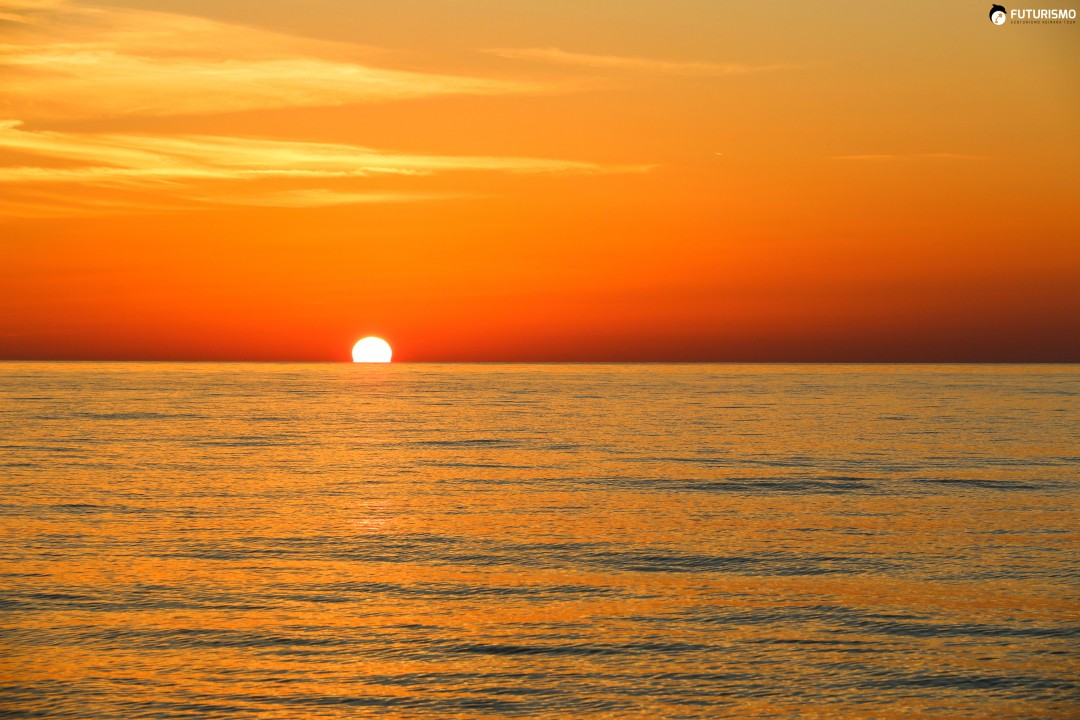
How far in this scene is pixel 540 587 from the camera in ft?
69.0

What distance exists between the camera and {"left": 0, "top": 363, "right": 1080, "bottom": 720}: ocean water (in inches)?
587

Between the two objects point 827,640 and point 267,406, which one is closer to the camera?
point 827,640

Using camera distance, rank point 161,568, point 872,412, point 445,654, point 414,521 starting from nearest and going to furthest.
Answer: point 445,654 → point 161,568 → point 414,521 → point 872,412

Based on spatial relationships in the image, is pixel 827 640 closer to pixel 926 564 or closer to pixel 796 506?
pixel 926 564

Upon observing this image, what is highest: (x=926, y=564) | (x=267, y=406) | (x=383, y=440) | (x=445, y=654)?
(x=267, y=406)

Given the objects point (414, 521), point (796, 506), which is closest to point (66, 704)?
point (414, 521)

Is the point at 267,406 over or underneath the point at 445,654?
over

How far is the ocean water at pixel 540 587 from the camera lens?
587 inches

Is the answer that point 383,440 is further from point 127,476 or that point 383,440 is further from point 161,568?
point 161,568

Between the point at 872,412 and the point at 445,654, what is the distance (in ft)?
259

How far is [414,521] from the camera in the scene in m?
29.5

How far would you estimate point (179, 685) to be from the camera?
1505cm

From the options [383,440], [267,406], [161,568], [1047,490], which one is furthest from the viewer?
[267,406]

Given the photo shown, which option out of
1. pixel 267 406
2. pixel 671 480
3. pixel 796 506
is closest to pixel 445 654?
pixel 796 506
